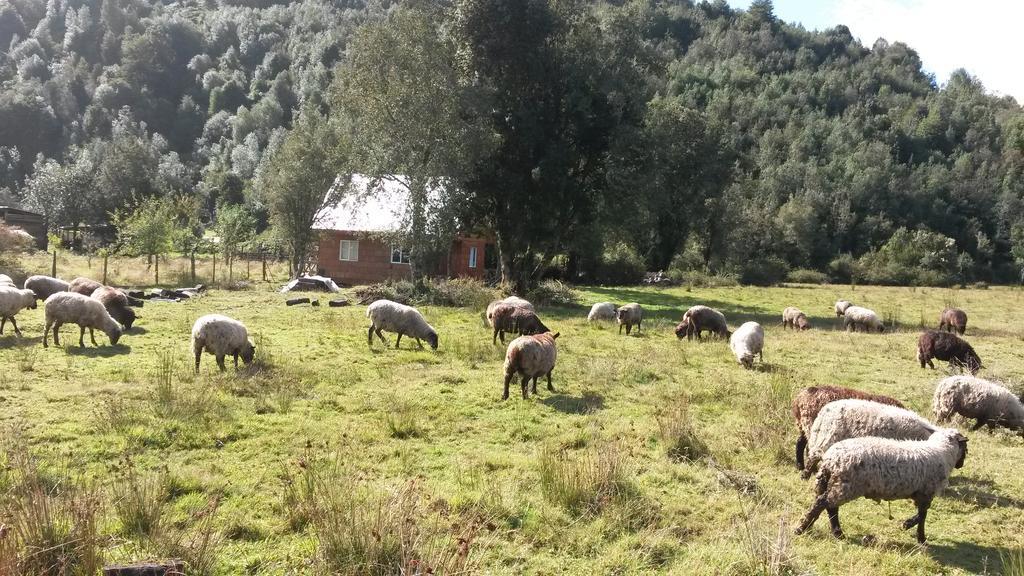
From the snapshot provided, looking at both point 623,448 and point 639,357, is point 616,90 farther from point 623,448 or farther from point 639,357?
point 623,448

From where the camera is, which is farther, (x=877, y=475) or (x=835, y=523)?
(x=835, y=523)

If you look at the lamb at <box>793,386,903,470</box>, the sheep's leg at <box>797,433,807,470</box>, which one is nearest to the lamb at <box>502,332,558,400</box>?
the lamb at <box>793,386,903,470</box>

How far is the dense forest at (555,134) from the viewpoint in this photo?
29.8 m

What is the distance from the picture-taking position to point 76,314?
48.4 feet

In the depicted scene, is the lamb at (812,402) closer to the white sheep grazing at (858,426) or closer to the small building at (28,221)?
the white sheep grazing at (858,426)

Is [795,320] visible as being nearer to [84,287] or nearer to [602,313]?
[602,313]

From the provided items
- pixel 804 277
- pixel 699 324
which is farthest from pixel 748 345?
pixel 804 277

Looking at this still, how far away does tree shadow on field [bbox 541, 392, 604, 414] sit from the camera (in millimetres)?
10914

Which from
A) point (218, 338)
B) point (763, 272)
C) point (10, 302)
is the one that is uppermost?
point (763, 272)

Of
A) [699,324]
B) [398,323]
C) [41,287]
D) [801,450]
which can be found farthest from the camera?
[699,324]

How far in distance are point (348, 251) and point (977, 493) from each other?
118 feet

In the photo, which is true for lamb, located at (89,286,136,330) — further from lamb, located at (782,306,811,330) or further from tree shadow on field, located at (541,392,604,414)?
lamb, located at (782,306,811,330)

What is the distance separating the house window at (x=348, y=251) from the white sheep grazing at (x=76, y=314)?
2424 centimetres

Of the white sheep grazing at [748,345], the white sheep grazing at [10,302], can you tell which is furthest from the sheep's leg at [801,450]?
the white sheep grazing at [10,302]
